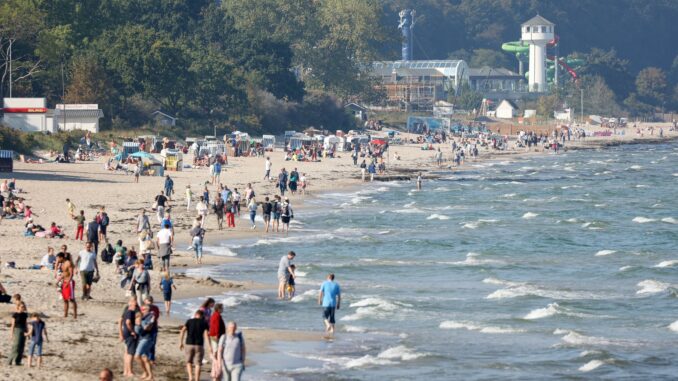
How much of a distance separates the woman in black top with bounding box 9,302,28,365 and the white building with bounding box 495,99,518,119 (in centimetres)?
17077

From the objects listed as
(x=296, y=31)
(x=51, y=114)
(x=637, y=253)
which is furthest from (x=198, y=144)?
(x=296, y=31)

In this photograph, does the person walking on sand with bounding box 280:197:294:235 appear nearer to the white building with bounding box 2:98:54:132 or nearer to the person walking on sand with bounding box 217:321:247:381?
the person walking on sand with bounding box 217:321:247:381

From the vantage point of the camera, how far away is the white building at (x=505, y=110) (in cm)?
19088

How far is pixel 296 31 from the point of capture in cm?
16050

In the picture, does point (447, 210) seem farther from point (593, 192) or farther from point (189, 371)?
point (189, 371)

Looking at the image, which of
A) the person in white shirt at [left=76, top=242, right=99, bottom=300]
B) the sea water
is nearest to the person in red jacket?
the sea water

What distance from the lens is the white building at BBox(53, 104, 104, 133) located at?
8606 cm

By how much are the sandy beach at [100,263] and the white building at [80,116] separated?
11.3 m

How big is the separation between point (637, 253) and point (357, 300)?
16504mm

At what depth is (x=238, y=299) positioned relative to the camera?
3231 centimetres

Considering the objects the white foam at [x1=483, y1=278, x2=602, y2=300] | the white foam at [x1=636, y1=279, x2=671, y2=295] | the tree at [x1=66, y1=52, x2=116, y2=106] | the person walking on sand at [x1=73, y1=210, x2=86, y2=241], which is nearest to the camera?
the white foam at [x1=483, y1=278, x2=602, y2=300]

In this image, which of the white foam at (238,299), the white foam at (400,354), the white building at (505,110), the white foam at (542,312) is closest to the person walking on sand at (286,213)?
the white foam at (238,299)

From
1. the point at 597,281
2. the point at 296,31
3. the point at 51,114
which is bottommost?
the point at 597,281

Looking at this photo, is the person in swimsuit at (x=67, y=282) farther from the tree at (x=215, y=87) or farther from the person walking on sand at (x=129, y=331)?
the tree at (x=215, y=87)
